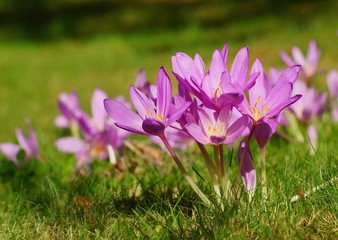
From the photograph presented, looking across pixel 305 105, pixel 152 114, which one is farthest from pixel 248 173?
pixel 305 105

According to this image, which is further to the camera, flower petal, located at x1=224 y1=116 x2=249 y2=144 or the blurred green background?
the blurred green background

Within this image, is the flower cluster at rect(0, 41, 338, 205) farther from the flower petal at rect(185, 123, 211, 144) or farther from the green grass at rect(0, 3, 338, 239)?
the green grass at rect(0, 3, 338, 239)

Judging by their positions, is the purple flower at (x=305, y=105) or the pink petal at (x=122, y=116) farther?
the purple flower at (x=305, y=105)

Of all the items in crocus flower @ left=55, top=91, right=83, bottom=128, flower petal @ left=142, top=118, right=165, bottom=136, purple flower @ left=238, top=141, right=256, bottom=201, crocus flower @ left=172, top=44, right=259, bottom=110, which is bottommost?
crocus flower @ left=55, top=91, right=83, bottom=128

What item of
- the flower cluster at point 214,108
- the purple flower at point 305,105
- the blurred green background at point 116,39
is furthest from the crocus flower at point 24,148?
the flower cluster at point 214,108

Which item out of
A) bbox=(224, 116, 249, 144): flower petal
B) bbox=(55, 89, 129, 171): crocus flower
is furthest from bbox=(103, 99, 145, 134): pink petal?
bbox=(55, 89, 129, 171): crocus flower

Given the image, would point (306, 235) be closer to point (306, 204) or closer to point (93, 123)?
point (306, 204)

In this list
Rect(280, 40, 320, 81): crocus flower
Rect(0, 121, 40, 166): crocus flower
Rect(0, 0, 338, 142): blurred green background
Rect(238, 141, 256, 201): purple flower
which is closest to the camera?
Rect(238, 141, 256, 201): purple flower

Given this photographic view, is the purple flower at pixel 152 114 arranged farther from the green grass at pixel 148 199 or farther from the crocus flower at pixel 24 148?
the crocus flower at pixel 24 148
